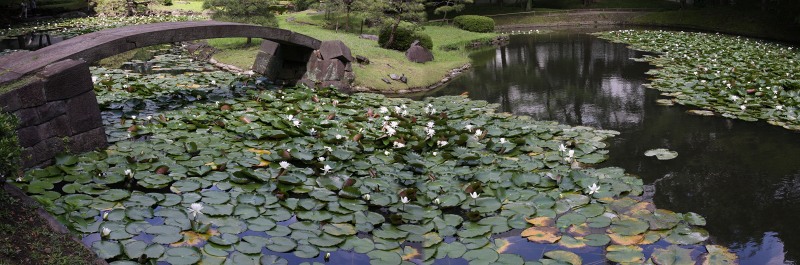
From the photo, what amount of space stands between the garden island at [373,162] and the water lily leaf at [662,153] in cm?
4

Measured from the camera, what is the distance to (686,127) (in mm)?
10844

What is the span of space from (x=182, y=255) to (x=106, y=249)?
0.64 m

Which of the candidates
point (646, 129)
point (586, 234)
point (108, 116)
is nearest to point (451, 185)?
point (586, 234)

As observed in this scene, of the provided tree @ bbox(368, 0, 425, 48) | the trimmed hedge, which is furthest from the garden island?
tree @ bbox(368, 0, 425, 48)

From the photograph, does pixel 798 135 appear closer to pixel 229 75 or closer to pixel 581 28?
pixel 229 75

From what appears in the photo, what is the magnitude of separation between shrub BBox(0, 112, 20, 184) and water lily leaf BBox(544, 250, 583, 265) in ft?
15.8

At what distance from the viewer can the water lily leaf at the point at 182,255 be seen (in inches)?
206

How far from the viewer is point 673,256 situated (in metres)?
5.61

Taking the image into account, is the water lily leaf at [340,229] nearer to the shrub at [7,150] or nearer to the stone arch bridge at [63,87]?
the shrub at [7,150]

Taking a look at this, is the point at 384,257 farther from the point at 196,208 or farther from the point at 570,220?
the point at 570,220

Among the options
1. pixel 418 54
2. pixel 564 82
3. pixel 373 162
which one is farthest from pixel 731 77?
pixel 373 162

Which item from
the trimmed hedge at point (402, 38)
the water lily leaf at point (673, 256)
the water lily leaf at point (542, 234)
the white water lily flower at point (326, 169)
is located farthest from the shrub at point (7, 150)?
the trimmed hedge at point (402, 38)

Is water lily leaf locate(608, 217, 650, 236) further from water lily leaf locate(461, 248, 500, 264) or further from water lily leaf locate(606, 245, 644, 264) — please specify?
water lily leaf locate(461, 248, 500, 264)

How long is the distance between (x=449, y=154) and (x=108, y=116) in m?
5.40
